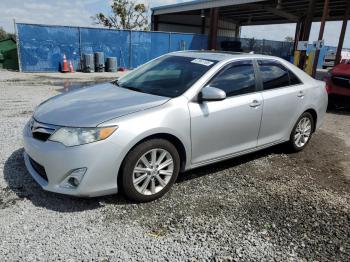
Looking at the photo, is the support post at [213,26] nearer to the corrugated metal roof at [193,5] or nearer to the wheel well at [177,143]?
the corrugated metal roof at [193,5]

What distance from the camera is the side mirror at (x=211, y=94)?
3.60 metres

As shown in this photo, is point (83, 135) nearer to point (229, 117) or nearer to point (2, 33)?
point (229, 117)

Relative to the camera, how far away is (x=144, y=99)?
357 cm

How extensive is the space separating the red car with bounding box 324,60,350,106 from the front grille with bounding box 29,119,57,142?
7896 millimetres

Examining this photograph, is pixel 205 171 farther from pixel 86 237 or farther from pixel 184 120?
pixel 86 237

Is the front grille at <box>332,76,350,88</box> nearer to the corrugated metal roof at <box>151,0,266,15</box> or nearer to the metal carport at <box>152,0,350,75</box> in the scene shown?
the metal carport at <box>152,0,350,75</box>

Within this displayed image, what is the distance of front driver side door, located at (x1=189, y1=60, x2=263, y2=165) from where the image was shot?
3.68m

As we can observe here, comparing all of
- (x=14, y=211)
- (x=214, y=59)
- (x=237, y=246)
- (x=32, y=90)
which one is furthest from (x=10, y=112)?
(x=237, y=246)

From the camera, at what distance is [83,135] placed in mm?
3010

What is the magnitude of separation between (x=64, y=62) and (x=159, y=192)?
15143mm

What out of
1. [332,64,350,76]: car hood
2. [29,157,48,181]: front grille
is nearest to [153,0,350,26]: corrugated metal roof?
[332,64,350,76]: car hood

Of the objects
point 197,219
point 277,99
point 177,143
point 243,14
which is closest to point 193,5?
point 243,14

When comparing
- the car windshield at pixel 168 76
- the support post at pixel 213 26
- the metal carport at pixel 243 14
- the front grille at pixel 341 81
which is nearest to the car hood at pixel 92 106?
the car windshield at pixel 168 76

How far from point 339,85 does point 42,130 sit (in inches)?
313
